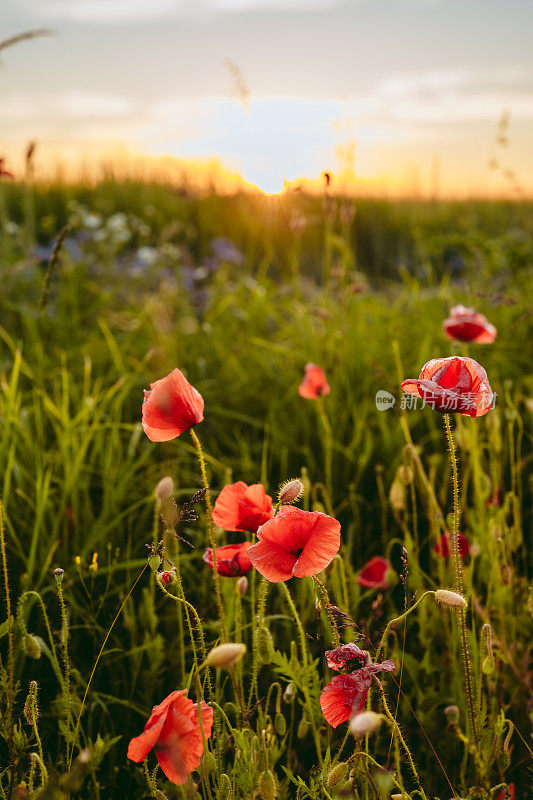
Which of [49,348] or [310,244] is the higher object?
[49,348]

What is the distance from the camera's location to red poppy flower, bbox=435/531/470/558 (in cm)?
134

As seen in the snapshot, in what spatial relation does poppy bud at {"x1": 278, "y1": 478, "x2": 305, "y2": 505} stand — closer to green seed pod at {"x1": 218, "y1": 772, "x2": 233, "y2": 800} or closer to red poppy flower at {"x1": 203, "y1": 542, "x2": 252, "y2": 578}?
red poppy flower at {"x1": 203, "y1": 542, "x2": 252, "y2": 578}

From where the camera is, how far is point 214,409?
2.31 m

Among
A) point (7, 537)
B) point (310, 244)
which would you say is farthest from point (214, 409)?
point (310, 244)

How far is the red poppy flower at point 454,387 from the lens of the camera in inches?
34.2

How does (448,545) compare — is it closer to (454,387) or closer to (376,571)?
(376,571)

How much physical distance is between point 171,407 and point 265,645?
39cm

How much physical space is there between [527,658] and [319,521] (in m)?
0.74

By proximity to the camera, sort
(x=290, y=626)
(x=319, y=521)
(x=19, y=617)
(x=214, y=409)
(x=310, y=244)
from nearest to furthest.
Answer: (x=319, y=521) → (x=19, y=617) → (x=290, y=626) → (x=214, y=409) → (x=310, y=244)

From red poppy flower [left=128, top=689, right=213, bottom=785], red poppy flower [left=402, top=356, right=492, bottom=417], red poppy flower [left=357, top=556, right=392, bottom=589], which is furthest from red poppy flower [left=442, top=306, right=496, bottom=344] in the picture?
red poppy flower [left=128, top=689, right=213, bottom=785]

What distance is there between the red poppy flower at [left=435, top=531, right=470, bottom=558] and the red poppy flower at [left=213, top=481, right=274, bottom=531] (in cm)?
48

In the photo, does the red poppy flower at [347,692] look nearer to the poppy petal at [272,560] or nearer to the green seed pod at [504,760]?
the poppy petal at [272,560]

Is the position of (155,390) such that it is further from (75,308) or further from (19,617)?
(75,308)

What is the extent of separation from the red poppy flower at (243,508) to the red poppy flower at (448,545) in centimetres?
48
